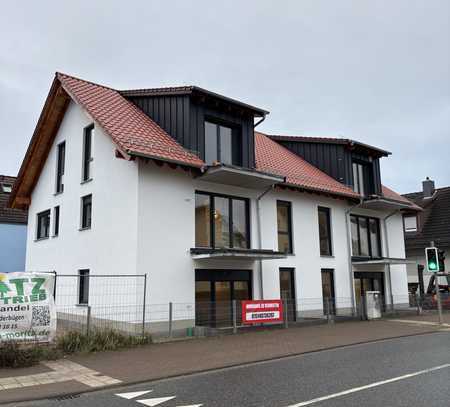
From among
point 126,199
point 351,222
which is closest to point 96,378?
point 126,199

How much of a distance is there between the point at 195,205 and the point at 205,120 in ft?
10.4

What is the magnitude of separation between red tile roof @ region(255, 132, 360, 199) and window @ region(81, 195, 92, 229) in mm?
6277

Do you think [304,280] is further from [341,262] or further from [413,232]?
[413,232]

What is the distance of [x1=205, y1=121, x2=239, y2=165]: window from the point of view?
1598cm

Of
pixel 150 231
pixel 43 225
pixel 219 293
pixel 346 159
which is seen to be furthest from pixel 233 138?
pixel 43 225

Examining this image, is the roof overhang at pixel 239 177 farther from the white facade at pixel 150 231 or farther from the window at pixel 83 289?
the window at pixel 83 289

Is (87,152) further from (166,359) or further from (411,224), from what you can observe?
(411,224)

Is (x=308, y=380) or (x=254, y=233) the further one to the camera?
(x=254, y=233)

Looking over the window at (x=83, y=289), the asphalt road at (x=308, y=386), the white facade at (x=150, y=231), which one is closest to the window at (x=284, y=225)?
the white facade at (x=150, y=231)

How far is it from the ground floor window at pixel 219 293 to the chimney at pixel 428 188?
22246 millimetres

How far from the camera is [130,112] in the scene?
1647 centimetres

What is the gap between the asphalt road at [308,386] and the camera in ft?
20.6

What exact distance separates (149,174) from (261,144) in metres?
8.96

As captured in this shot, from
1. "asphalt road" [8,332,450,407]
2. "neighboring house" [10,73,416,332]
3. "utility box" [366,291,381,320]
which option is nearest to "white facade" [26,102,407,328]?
"neighboring house" [10,73,416,332]
